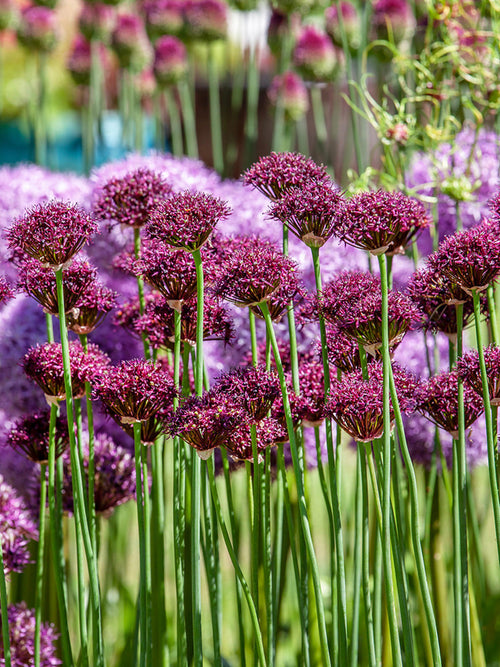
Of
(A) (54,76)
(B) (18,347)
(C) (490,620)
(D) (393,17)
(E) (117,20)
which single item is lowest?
(C) (490,620)

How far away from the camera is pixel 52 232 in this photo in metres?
0.76

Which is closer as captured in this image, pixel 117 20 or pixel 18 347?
pixel 18 347

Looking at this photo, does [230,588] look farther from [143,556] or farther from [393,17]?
[393,17]

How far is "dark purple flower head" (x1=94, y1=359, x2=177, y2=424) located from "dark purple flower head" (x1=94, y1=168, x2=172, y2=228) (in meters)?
0.20

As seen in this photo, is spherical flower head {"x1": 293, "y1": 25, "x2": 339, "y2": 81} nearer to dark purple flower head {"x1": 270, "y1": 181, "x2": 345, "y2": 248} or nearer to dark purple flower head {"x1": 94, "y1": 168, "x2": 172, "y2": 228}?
dark purple flower head {"x1": 94, "y1": 168, "x2": 172, "y2": 228}

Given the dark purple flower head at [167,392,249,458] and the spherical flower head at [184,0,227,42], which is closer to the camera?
the dark purple flower head at [167,392,249,458]

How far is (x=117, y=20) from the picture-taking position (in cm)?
237

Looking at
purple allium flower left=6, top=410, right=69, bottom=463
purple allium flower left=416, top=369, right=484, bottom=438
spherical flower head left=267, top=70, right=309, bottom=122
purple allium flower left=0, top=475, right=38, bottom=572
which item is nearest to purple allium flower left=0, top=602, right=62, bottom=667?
purple allium flower left=0, top=475, right=38, bottom=572

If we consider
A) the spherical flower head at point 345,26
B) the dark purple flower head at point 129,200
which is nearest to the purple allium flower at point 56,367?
the dark purple flower head at point 129,200

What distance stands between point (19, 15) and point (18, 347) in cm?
159

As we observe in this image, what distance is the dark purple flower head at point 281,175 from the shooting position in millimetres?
804

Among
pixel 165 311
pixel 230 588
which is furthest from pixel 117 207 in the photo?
pixel 230 588

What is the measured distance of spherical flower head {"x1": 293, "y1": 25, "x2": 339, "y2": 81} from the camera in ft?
7.18

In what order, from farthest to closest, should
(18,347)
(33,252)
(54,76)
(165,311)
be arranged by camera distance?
(54,76), (18,347), (165,311), (33,252)
